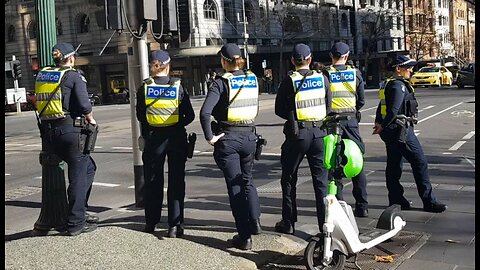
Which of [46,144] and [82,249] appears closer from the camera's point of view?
[82,249]

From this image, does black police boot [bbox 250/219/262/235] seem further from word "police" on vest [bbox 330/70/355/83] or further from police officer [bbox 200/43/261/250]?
word "police" on vest [bbox 330/70/355/83]

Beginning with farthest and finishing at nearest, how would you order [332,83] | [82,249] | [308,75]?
[332,83], [308,75], [82,249]

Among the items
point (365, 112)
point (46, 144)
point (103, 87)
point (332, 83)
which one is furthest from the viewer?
point (103, 87)

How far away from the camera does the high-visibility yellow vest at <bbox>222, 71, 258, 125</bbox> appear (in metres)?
5.70

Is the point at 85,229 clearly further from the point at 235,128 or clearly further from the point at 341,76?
the point at 341,76

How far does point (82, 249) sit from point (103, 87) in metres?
54.3

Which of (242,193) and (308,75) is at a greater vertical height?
(308,75)

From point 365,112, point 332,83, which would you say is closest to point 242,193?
point 332,83

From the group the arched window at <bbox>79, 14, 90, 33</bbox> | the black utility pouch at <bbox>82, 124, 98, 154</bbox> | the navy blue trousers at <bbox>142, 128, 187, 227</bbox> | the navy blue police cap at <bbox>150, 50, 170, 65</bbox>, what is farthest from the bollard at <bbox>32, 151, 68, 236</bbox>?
the arched window at <bbox>79, 14, 90, 33</bbox>

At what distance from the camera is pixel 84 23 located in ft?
197

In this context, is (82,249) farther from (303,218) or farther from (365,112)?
(365,112)

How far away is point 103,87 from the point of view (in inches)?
2296

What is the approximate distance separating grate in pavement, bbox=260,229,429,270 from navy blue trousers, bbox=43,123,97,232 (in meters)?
2.03

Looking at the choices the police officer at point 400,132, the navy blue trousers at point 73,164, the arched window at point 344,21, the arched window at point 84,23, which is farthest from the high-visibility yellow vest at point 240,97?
the arched window at point 344,21
